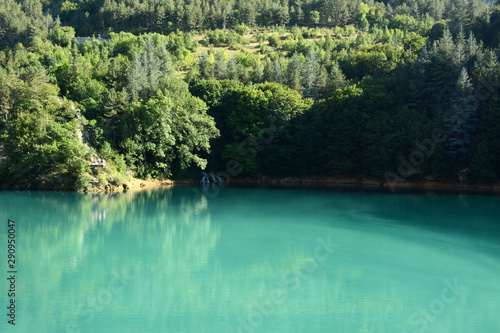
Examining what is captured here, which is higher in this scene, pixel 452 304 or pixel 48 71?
pixel 48 71

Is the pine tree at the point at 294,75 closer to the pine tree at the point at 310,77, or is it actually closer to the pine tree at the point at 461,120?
the pine tree at the point at 310,77

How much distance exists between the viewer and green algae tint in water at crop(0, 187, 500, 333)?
14648 mm

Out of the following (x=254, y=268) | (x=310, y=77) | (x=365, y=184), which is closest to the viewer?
(x=254, y=268)

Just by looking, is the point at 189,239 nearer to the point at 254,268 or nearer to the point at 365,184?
the point at 254,268

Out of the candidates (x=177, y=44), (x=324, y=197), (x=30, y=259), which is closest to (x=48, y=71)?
(x=177, y=44)

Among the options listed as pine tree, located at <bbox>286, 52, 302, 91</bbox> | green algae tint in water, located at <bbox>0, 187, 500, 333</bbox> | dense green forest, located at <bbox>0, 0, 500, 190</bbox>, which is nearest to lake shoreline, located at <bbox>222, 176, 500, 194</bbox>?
dense green forest, located at <bbox>0, 0, 500, 190</bbox>

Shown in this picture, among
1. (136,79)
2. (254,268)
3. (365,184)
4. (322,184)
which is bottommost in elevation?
(322,184)

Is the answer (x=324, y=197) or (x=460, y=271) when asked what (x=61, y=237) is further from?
(x=324, y=197)

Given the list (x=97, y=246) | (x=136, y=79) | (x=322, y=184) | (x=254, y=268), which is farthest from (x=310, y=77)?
(x=254, y=268)

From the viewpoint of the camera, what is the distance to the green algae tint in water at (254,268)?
14.6 metres

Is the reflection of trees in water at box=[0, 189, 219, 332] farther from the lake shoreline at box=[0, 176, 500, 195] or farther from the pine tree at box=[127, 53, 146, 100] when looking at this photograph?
the pine tree at box=[127, 53, 146, 100]

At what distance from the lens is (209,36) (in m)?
112

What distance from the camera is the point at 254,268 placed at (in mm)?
20438

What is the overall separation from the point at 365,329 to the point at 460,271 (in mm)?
8427
